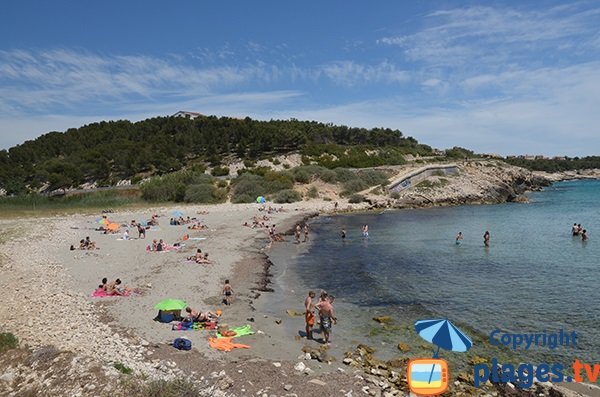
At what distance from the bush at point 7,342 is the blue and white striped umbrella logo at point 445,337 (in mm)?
10289

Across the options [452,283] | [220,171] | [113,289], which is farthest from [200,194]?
[452,283]

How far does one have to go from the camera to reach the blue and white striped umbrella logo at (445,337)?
10219mm

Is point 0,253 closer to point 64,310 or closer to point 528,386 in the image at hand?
point 64,310

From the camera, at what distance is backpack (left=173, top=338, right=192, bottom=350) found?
1193cm

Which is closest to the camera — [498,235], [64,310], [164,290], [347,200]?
[64,310]

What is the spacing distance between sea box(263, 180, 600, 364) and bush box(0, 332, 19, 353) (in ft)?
25.2

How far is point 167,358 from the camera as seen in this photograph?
440 inches

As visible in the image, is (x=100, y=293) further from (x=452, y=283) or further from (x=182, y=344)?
(x=452, y=283)

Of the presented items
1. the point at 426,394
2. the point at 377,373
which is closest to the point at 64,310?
the point at 377,373

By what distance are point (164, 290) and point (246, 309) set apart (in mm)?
4077

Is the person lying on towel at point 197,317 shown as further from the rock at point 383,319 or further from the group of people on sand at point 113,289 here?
the rock at point 383,319

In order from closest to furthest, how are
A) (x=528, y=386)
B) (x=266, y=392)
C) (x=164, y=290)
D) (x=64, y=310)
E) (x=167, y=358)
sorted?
1. (x=266, y=392)
2. (x=528, y=386)
3. (x=167, y=358)
4. (x=64, y=310)
5. (x=164, y=290)

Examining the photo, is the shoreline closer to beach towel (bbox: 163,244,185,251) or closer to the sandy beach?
the sandy beach

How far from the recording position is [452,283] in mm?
20969
